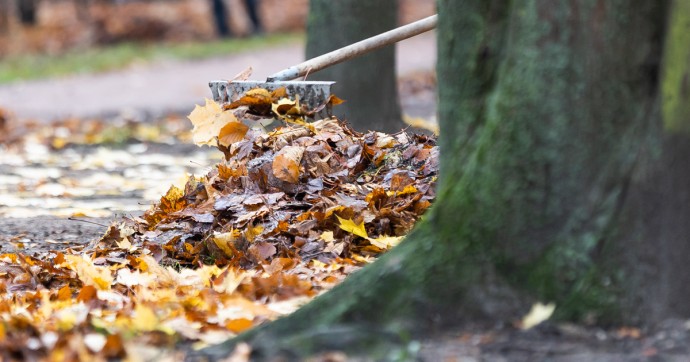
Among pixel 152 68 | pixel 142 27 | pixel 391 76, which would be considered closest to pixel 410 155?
pixel 391 76

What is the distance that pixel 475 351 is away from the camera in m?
2.58

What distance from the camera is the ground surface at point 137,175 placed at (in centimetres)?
259

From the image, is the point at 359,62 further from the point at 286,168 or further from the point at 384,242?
the point at 384,242

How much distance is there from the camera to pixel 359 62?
7.80 m

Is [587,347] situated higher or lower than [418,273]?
lower

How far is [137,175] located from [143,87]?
25.2ft

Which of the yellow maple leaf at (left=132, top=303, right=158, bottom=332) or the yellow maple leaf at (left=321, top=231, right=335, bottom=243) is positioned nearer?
the yellow maple leaf at (left=132, top=303, right=158, bottom=332)

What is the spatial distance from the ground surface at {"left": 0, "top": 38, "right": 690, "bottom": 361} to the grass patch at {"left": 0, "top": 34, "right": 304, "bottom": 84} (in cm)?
80

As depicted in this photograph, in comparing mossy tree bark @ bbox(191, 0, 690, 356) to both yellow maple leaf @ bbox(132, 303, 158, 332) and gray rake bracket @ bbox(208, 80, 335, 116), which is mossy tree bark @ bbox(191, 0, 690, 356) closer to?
yellow maple leaf @ bbox(132, 303, 158, 332)

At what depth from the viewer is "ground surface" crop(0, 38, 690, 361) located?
102 inches

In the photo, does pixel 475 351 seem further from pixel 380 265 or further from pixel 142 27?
pixel 142 27

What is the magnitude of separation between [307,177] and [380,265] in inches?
69.7

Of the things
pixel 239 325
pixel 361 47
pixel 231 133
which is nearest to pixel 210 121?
pixel 231 133

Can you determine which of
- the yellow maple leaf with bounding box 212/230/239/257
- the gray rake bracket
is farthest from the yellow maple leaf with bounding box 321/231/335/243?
the gray rake bracket
